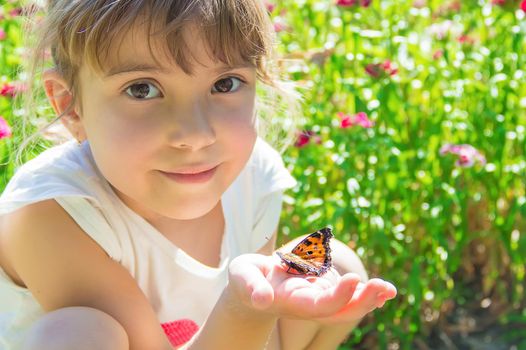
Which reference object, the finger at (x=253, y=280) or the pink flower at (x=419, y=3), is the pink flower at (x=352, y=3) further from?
the finger at (x=253, y=280)

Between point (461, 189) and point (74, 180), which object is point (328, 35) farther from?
point (74, 180)

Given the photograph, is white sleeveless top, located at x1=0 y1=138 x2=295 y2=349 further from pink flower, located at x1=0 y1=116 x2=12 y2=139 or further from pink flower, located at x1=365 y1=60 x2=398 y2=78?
pink flower, located at x1=365 y1=60 x2=398 y2=78

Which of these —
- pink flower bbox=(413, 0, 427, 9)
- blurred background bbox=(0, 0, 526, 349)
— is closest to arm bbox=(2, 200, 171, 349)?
blurred background bbox=(0, 0, 526, 349)

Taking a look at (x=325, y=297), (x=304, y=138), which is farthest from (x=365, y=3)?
(x=325, y=297)

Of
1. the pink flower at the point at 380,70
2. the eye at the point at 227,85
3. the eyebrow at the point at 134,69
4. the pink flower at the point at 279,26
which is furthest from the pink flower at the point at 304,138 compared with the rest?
the eyebrow at the point at 134,69

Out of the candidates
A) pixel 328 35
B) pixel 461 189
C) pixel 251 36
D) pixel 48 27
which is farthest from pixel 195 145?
pixel 328 35

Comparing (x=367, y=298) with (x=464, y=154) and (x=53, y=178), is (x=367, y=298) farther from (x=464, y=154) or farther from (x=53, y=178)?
(x=464, y=154)
